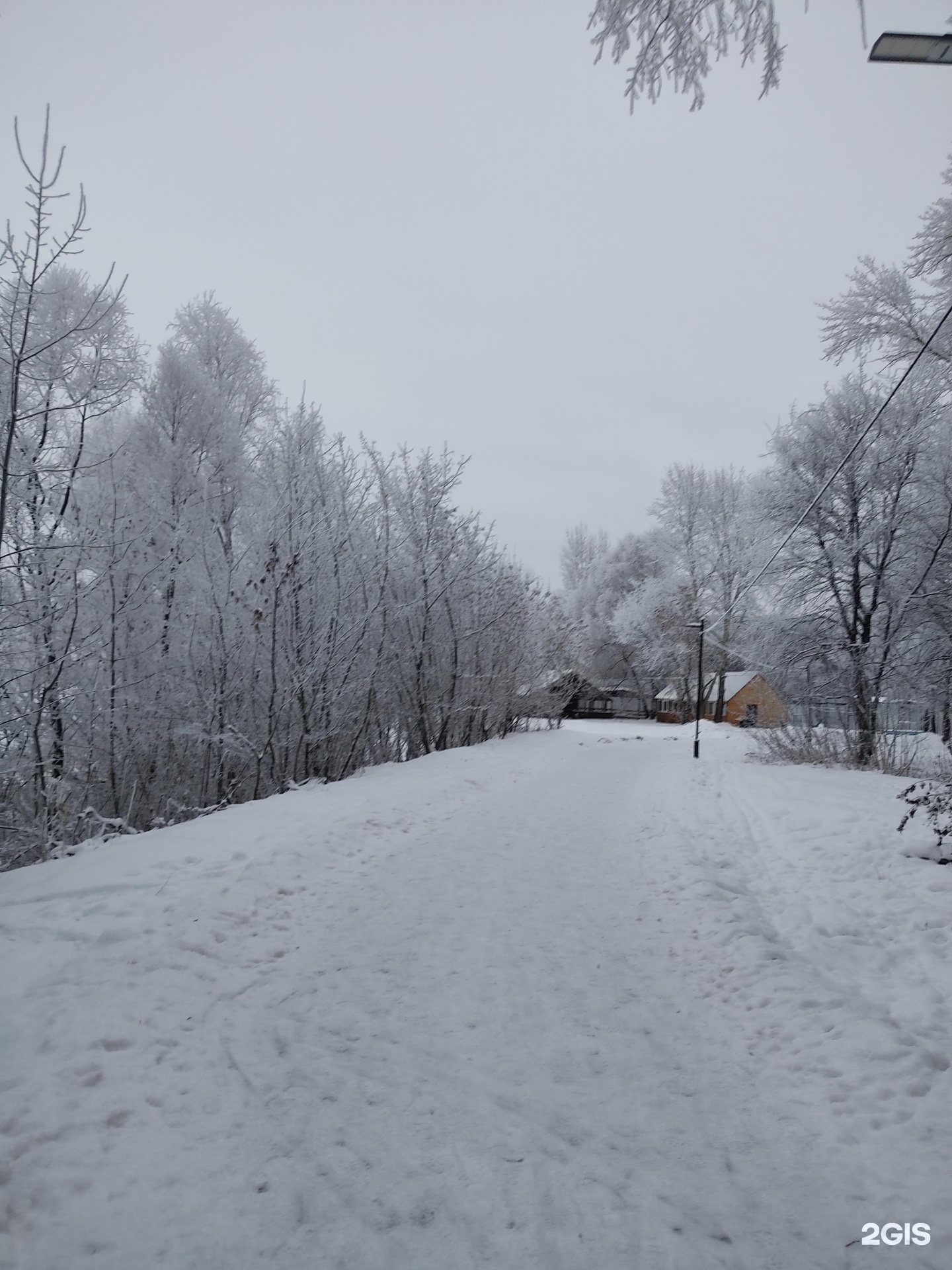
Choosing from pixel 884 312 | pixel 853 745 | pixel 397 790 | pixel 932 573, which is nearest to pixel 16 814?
pixel 397 790

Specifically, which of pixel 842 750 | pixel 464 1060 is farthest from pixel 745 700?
pixel 464 1060

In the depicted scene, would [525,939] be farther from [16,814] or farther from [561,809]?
[16,814]

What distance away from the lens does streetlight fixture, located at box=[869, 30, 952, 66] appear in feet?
10.3

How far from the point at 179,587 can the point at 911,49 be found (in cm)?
1100

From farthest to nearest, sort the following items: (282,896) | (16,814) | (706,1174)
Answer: (16,814) < (282,896) < (706,1174)

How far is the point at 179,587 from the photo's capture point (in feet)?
36.2

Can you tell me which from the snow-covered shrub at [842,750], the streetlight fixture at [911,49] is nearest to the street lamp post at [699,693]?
the snow-covered shrub at [842,750]

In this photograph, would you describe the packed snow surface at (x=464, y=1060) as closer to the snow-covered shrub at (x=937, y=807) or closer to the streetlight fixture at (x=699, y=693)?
the snow-covered shrub at (x=937, y=807)

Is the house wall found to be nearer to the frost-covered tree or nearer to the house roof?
the house roof

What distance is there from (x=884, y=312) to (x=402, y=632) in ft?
40.6

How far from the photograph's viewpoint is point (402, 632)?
1498cm

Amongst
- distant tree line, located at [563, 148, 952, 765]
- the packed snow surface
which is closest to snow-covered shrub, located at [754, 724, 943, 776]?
distant tree line, located at [563, 148, 952, 765]

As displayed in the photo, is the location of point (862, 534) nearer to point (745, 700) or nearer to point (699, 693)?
point (699, 693)

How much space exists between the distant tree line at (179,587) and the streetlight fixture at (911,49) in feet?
17.2
